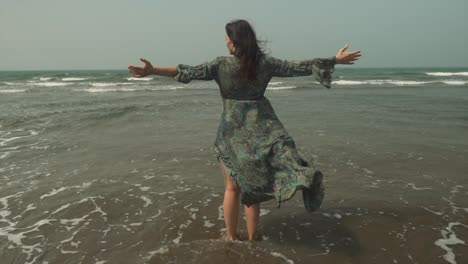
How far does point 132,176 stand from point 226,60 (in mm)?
3428

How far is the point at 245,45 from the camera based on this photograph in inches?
126

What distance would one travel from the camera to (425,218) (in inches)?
172

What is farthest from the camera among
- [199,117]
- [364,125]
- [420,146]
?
[199,117]

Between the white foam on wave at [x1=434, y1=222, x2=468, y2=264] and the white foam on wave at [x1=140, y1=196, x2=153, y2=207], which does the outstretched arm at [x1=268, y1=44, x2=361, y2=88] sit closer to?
the white foam on wave at [x1=434, y1=222, x2=468, y2=264]

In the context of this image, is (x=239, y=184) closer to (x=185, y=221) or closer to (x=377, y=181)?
(x=185, y=221)

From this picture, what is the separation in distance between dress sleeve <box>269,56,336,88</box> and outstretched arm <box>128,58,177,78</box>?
89 cm

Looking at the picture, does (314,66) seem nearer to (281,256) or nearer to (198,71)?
(198,71)

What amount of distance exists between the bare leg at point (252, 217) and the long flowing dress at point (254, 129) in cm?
20

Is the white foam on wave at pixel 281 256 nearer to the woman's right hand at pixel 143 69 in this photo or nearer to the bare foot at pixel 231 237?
the bare foot at pixel 231 237

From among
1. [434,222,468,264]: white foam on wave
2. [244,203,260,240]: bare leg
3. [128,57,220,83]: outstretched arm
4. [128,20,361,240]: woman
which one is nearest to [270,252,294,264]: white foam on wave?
[244,203,260,240]: bare leg

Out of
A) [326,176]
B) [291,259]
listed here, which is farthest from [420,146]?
[291,259]

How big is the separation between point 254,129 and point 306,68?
752 millimetres

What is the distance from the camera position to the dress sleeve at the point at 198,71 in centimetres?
335

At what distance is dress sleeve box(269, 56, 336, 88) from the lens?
3453mm
